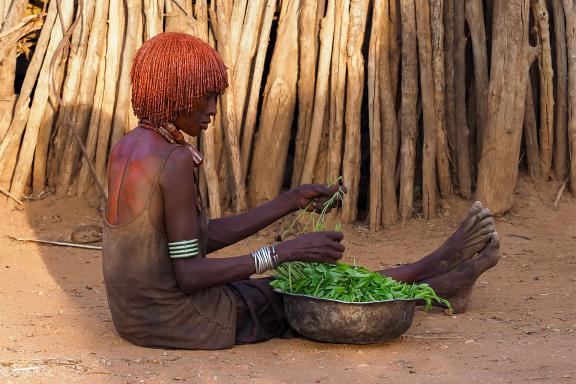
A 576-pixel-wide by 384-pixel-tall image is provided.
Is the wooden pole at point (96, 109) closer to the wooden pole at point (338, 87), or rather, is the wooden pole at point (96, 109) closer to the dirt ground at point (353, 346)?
the dirt ground at point (353, 346)

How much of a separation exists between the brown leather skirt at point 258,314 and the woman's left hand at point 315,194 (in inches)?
15.3

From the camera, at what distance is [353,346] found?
13.7 ft

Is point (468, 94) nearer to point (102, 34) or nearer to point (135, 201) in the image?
point (102, 34)

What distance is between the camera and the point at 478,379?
366 cm

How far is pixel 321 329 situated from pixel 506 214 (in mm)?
2729

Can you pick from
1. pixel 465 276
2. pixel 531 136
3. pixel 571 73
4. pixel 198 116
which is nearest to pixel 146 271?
pixel 198 116

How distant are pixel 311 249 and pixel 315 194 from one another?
552mm

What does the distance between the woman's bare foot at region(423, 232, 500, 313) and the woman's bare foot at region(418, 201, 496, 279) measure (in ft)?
0.12

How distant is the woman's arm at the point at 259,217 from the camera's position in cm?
448

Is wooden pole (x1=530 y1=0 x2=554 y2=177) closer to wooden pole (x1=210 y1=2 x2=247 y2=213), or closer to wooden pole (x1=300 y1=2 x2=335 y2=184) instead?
wooden pole (x1=300 y1=2 x2=335 y2=184)

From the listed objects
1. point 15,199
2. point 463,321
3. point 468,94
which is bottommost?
Answer: point 463,321

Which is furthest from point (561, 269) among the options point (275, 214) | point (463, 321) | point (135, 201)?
point (135, 201)

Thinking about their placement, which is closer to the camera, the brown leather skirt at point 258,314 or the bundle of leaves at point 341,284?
the bundle of leaves at point 341,284

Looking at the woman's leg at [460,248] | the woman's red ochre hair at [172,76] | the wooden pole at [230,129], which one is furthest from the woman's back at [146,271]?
the wooden pole at [230,129]
